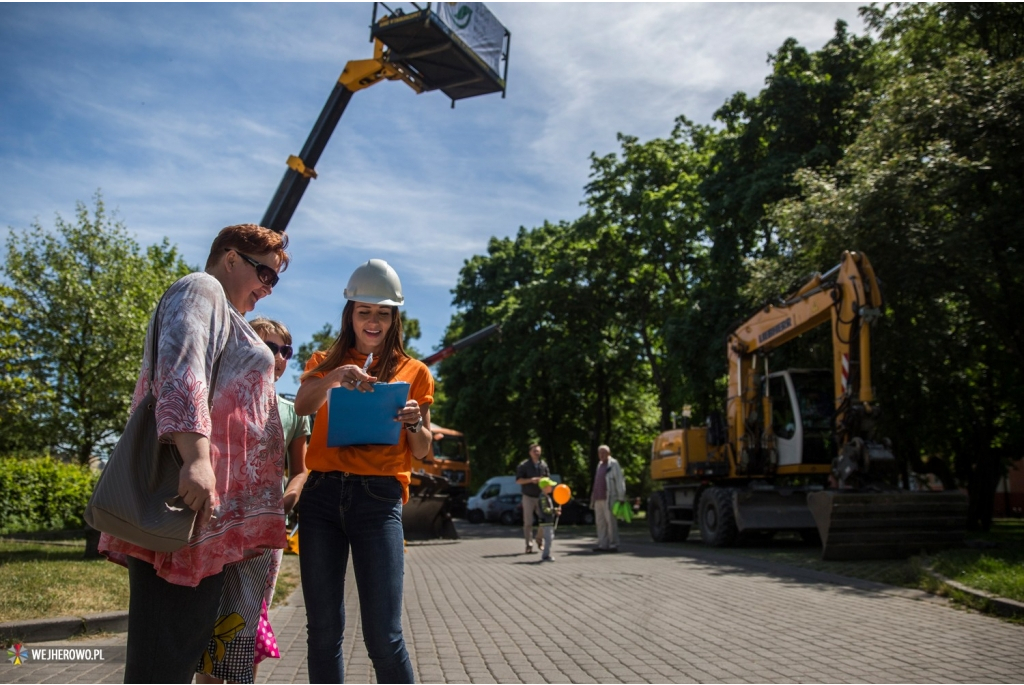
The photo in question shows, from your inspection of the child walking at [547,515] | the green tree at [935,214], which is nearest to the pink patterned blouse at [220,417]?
the child walking at [547,515]

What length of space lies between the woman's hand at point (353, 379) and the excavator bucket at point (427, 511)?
47.1ft

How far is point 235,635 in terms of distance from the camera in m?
3.23

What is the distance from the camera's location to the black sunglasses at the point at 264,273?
3.03m

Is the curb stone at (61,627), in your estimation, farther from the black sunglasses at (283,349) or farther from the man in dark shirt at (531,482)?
the man in dark shirt at (531,482)

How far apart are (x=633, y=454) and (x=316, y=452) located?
144 feet

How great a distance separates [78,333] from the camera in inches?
890

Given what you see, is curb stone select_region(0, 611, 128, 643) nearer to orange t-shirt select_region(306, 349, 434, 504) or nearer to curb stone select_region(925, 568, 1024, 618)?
orange t-shirt select_region(306, 349, 434, 504)

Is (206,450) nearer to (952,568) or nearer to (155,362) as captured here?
(155,362)

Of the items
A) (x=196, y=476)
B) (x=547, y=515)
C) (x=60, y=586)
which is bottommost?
Result: (x=60, y=586)

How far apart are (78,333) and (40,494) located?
172 inches

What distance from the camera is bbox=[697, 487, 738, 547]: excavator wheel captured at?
15906 mm

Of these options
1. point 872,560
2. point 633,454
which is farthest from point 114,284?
point 633,454

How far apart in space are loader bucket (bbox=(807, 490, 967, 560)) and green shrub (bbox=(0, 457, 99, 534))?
1601 centimetres

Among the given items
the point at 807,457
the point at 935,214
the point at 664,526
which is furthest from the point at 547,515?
the point at 935,214
